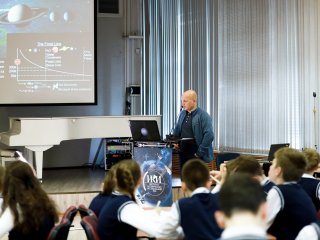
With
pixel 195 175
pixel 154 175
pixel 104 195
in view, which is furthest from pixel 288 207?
pixel 154 175

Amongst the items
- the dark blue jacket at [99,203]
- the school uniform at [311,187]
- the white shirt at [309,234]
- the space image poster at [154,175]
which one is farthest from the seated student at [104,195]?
the space image poster at [154,175]

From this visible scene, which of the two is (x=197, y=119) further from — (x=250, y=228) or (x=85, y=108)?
(x=250, y=228)

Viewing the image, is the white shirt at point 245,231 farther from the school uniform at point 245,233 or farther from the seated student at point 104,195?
the seated student at point 104,195

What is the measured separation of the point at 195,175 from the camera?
9.53 ft

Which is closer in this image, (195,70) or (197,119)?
(197,119)

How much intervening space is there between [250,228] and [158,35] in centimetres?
828

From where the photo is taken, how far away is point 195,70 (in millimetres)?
8922

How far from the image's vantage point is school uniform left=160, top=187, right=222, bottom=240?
2.75m

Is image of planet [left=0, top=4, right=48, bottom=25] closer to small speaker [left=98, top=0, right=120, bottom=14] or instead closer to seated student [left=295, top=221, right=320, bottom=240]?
small speaker [left=98, top=0, right=120, bottom=14]

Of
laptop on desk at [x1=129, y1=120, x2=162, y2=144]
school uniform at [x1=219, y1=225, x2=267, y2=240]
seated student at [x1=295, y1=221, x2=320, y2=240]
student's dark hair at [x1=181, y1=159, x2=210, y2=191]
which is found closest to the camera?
school uniform at [x1=219, y1=225, x2=267, y2=240]

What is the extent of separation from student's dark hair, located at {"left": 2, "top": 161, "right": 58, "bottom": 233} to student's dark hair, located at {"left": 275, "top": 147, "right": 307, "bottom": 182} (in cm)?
143

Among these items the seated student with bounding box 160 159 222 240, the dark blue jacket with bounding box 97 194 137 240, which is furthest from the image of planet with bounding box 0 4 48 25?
the seated student with bounding box 160 159 222 240

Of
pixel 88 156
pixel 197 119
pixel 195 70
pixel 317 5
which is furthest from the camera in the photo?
pixel 88 156

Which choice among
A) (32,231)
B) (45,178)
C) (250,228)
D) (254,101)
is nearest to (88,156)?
(45,178)
